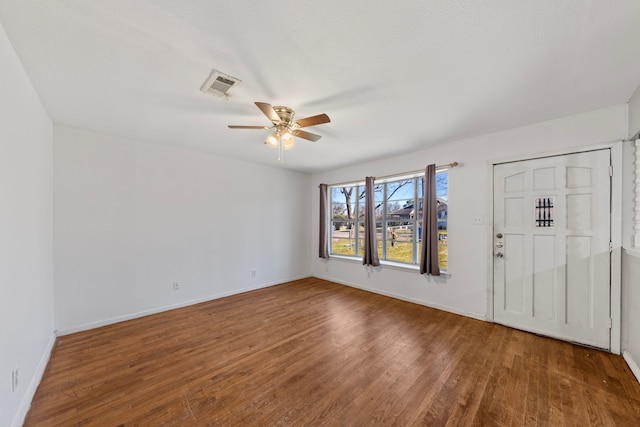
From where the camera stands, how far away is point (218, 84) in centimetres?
195

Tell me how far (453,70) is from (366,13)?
900 millimetres

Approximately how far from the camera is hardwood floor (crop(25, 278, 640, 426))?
1655mm

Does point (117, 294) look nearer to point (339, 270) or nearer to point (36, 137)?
point (36, 137)

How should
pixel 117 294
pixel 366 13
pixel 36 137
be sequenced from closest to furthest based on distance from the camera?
pixel 366 13
pixel 36 137
pixel 117 294

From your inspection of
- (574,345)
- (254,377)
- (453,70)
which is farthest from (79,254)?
(574,345)

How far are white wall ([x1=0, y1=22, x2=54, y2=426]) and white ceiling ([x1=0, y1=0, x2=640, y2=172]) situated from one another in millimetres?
266

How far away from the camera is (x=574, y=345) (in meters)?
2.55

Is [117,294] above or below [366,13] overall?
below

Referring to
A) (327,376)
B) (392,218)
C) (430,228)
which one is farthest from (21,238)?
(392,218)

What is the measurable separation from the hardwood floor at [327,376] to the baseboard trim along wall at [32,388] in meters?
0.04

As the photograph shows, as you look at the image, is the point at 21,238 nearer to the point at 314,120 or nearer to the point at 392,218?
the point at 314,120

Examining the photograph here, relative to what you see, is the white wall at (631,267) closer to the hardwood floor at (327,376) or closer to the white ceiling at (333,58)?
the hardwood floor at (327,376)

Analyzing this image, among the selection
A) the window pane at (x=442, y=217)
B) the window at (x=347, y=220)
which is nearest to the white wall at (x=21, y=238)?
the window at (x=347, y=220)

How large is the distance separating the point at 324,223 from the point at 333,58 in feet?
12.8
